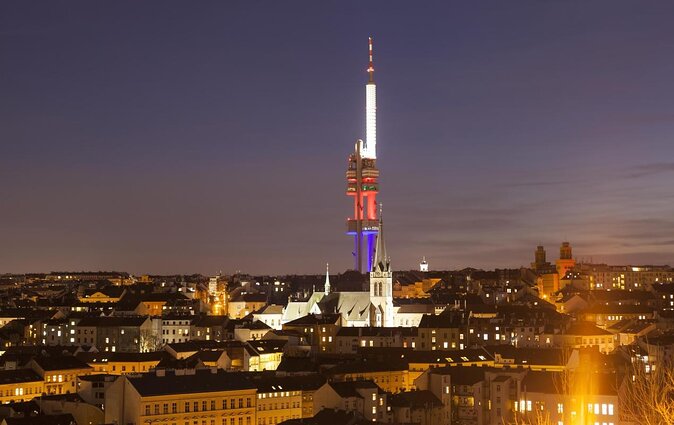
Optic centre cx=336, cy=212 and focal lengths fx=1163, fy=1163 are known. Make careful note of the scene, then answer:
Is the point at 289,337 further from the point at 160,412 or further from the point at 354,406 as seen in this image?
the point at 160,412

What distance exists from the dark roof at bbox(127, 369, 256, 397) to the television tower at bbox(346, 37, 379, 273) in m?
90.6

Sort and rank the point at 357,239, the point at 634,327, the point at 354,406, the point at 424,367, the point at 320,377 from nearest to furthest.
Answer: the point at 354,406, the point at 320,377, the point at 424,367, the point at 634,327, the point at 357,239

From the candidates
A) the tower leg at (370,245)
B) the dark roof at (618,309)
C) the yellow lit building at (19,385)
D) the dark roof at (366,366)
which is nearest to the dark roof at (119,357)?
the yellow lit building at (19,385)

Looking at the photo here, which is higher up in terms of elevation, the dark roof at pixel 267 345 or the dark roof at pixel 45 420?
the dark roof at pixel 267 345

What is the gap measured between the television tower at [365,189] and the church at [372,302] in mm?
43451

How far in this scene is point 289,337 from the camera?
286 ft

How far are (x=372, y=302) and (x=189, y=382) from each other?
45772 millimetres

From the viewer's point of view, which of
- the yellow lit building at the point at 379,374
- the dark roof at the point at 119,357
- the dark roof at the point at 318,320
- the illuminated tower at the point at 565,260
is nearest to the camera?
the yellow lit building at the point at 379,374

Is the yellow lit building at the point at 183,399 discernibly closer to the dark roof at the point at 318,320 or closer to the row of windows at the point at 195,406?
the row of windows at the point at 195,406

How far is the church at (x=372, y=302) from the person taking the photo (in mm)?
98562

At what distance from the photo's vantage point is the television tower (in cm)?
14812

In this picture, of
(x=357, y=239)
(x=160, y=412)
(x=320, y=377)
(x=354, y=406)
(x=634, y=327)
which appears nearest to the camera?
(x=160, y=412)

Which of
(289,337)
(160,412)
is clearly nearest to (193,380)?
(160,412)

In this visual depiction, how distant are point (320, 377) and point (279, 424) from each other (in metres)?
9.06
